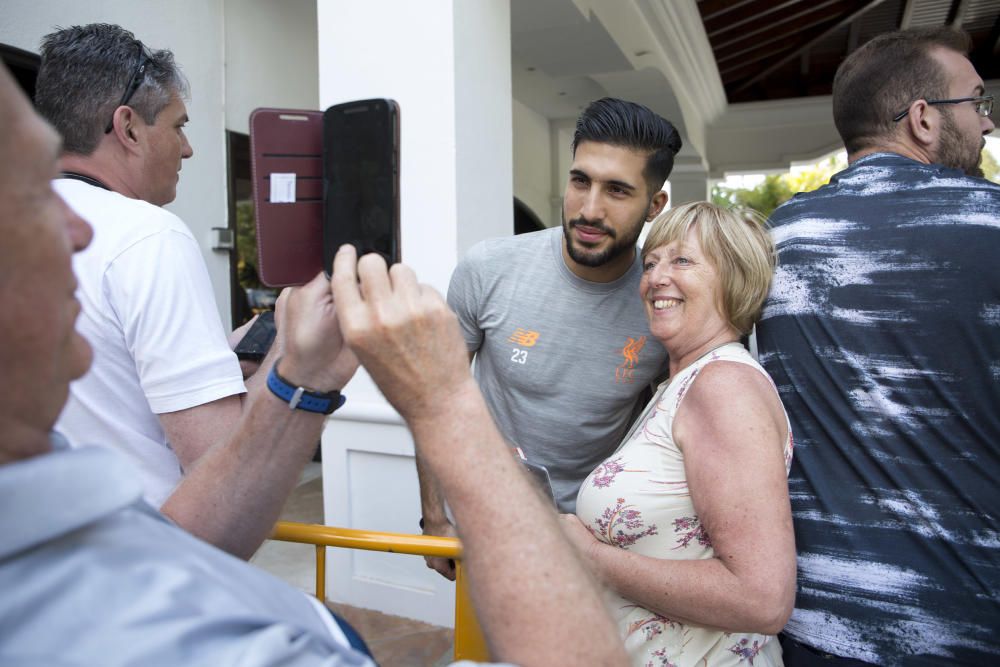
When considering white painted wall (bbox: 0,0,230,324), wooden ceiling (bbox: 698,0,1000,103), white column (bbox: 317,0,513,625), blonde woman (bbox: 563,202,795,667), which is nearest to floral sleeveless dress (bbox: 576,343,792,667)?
blonde woman (bbox: 563,202,795,667)

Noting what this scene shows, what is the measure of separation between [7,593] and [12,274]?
0.76ft

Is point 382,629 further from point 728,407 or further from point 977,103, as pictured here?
point 977,103

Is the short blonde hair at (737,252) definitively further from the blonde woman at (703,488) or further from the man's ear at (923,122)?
the man's ear at (923,122)

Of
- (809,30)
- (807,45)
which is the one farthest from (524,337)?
(807,45)

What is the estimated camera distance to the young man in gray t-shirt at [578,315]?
1888 millimetres

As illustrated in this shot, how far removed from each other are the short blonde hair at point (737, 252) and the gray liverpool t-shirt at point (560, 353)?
392mm

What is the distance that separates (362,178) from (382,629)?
2752mm

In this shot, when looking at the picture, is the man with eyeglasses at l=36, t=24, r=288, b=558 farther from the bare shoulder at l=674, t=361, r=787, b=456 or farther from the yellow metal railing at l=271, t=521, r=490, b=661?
the bare shoulder at l=674, t=361, r=787, b=456

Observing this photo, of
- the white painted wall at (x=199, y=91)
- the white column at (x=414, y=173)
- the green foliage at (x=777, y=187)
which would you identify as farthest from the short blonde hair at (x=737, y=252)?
the green foliage at (x=777, y=187)

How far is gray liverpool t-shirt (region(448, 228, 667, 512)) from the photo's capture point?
6.17ft

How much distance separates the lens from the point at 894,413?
1.30 meters

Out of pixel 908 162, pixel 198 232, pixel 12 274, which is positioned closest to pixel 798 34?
pixel 198 232

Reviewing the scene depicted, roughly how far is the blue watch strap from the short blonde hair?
2.80 ft

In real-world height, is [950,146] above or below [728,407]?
above
